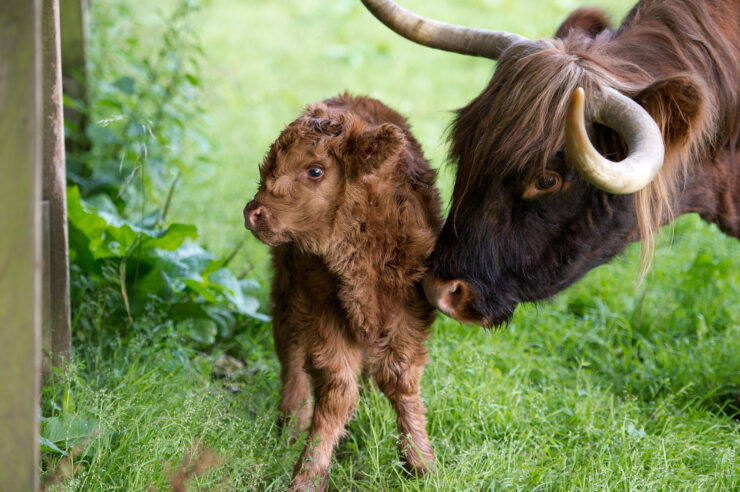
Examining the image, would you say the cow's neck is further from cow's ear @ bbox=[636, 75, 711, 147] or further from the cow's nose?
the cow's nose

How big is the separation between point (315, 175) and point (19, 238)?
126 centimetres

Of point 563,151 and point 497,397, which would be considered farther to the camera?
point 497,397

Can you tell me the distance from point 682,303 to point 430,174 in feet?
8.30

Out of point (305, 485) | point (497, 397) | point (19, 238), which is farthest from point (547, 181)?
point (19, 238)

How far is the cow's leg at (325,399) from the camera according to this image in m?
2.99

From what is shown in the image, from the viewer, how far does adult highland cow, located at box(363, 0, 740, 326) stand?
9.63ft

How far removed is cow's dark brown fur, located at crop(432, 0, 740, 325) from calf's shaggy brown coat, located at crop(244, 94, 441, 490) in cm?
18

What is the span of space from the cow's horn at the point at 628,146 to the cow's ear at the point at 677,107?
0.43 ft

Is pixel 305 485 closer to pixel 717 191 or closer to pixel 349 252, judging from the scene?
pixel 349 252

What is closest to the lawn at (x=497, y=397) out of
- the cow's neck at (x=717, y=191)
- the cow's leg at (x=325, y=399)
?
the cow's leg at (x=325, y=399)

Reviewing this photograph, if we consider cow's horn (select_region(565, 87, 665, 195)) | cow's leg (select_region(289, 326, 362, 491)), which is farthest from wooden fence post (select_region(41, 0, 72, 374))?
cow's horn (select_region(565, 87, 665, 195))

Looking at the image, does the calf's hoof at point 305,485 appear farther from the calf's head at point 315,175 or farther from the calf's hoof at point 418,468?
the calf's head at point 315,175

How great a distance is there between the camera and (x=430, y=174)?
10.3 feet

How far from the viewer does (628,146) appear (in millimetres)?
2754
